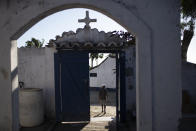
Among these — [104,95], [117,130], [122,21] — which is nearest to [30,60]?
[104,95]

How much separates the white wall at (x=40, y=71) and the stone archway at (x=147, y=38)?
11.7ft

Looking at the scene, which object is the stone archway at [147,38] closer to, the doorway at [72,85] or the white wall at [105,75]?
the doorway at [72,85]

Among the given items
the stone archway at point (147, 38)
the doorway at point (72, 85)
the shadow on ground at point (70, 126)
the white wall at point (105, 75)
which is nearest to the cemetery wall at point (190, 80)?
the doorway at point (72, 85)

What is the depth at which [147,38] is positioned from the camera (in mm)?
3055

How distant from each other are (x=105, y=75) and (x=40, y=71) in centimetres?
1029

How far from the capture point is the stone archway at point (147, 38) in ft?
10.0

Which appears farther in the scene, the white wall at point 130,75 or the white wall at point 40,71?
the white wall at point 130,75

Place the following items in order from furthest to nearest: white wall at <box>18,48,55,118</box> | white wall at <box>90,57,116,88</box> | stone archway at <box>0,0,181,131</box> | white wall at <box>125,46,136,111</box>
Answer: white wall at <box>90,57,116,88</box> < white wall at <box>125,46,136,111</box> < white wall at <box>18,48,55,118</box> < stone archway at <box>0,0,181,131</box>

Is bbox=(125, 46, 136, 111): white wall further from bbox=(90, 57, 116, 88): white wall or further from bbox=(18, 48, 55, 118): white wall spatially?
bbox=(90, 57, 116, 88): white wall

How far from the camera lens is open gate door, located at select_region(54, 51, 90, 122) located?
6.24 m

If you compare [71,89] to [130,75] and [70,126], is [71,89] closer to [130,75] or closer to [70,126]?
[70,126]

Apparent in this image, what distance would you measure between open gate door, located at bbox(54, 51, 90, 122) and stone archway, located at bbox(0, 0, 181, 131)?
3.12 metres

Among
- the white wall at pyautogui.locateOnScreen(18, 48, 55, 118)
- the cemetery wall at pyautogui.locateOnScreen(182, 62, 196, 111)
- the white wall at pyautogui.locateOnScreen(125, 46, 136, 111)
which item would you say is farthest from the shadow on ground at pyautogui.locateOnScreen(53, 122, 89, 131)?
the cemetery wall at pyautogui.locateOnScreen(182, 62, 196, 111)

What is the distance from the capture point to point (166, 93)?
122 inches
